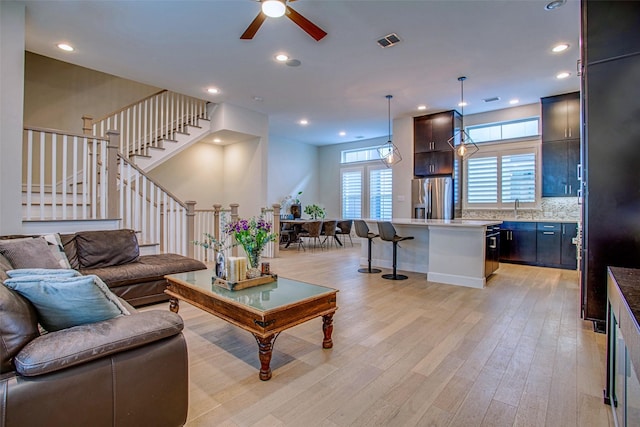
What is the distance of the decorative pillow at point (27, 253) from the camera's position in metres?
2.37

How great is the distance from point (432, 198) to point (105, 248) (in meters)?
5.95

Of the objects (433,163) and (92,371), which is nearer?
(92,371)

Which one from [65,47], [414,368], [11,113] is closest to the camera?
[414,368]

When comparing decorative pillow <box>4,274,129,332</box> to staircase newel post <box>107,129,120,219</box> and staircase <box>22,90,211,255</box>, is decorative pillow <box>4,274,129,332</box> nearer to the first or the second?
staircase <box>22,90,211,255</box>

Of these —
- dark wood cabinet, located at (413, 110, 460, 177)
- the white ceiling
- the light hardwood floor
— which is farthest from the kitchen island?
the white ceiling

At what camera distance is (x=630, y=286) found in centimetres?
142

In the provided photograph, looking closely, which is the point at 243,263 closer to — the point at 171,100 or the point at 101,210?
the point at 101,210

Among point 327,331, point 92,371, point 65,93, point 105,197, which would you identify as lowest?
point 327,331

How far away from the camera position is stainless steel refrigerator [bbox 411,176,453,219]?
6.77 meters

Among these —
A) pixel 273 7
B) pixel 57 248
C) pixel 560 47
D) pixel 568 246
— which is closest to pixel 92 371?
pixel 57 248

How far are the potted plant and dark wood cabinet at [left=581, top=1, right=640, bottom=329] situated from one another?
7.44 metres

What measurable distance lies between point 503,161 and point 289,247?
547 cm

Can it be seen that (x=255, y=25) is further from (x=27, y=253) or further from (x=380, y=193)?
(x=380, y=193)

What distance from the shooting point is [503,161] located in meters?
6.64
